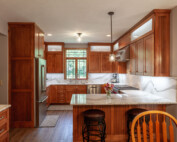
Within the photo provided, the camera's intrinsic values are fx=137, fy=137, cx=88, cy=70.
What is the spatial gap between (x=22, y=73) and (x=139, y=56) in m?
2.92

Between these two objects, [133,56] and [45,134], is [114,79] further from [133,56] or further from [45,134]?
[45,134]

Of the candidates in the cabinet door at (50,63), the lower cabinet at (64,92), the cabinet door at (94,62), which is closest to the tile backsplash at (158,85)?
the cabinet door at (94,62)

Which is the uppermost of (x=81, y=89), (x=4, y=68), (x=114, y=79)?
(x=4, y=68)

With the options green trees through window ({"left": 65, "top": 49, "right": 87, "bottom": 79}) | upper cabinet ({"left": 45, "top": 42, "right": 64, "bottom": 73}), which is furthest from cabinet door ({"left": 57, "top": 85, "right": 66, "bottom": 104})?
upper cabinet ({"left": 45, "top": 42, "right": 64, "bottom": 73})

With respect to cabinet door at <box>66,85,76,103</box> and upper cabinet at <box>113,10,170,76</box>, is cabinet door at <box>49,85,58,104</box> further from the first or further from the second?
upper cabinet at <box>113,10,170,76</box>

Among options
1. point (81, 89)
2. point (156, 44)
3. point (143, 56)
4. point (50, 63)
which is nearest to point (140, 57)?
point (143, 56)

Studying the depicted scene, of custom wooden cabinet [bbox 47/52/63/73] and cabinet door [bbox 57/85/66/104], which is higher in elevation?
custom wooden cabinet [bbox 47/52/63/73]

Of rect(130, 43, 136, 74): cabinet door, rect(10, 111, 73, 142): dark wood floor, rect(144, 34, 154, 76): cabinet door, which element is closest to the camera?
rect(144, 34, 154, 76): cabinet door

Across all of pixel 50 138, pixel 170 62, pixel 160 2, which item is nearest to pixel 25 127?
pixel 50 138

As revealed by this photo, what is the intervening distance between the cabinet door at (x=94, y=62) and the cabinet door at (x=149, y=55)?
293 cm

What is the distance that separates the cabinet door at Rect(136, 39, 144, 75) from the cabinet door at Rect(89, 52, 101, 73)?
252cm

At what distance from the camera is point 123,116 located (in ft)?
A: 8.87

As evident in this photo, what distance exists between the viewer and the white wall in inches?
132

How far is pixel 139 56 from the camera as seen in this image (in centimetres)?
330
